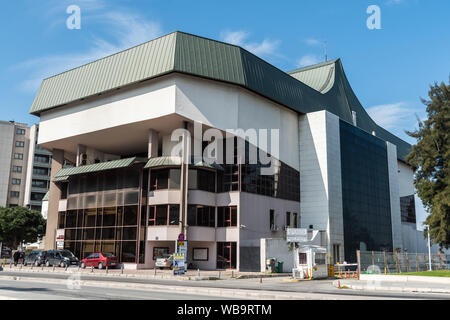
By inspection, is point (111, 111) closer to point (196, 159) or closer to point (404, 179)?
point (196, 159)

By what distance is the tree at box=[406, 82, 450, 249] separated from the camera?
3980 centimetres

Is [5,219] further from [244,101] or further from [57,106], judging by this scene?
[244,101]

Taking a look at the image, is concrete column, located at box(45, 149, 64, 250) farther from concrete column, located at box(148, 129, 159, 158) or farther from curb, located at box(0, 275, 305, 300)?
curb, located at box(0, 275, 305, 300)

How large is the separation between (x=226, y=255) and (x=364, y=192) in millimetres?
21807

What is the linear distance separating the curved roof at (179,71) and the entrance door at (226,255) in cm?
1576

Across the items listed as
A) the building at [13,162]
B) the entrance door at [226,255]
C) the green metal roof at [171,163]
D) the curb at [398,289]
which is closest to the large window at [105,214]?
the green metal roof at [171,163]

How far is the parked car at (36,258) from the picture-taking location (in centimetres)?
4583

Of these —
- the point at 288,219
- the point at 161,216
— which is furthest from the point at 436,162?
the point at 161,216

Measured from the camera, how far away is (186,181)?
41281mm

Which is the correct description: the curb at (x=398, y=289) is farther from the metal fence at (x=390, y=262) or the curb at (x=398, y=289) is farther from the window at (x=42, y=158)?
the window at (x=42, y=158)

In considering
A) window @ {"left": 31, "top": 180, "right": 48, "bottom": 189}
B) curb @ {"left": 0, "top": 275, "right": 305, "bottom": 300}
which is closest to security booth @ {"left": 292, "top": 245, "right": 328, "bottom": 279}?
curb @ {"left": 0, "top": 275, "right": 305, "bottom": 300}

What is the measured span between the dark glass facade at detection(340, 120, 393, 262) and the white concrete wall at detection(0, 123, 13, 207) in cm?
8428

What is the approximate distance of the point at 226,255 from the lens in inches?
1671

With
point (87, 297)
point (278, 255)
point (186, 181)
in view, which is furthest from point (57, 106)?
point (87, 297)
